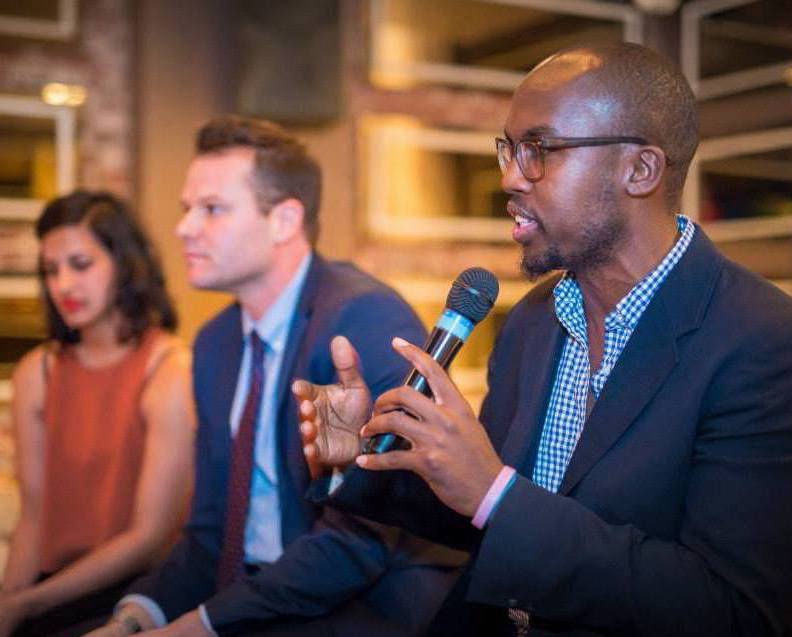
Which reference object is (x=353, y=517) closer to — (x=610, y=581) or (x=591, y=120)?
(x=610, y=581)

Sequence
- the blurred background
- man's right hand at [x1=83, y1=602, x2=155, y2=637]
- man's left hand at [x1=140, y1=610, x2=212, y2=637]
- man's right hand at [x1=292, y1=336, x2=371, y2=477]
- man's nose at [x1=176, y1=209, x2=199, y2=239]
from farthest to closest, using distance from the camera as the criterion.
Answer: the blurred background
man's nose at [x1=176, y1=209, x2=199, y2=239]
man's right hand at [x1=83, y1=602, x2=155, y2=637]
man's left hand at [x1=140, y1=610, x2=212, y2=637]
man's right hand at [x1=292, y1=336, x2=371, y2=477]

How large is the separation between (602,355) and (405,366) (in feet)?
1.70

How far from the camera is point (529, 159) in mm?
1519

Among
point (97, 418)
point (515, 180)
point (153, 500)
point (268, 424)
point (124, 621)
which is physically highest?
point (515, 180)

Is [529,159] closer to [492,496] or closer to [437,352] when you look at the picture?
[437,352]

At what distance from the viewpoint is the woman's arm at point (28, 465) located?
2.63m

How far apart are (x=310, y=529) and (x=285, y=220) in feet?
2.53

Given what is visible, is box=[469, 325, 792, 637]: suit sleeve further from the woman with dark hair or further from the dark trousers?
the woman with dark hair

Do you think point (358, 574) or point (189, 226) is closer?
point (358, 574)

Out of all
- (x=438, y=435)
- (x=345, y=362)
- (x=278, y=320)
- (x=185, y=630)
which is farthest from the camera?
(x=278, y=320)

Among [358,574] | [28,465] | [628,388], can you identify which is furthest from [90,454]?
[628,388]

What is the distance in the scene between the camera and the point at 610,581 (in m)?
1.34

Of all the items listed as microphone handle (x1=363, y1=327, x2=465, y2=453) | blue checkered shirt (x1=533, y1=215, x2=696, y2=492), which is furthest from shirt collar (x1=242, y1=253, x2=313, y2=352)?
microphone handle (x1=363, y1=327, x2=465, y2=453)

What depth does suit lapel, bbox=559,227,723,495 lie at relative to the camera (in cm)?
143
